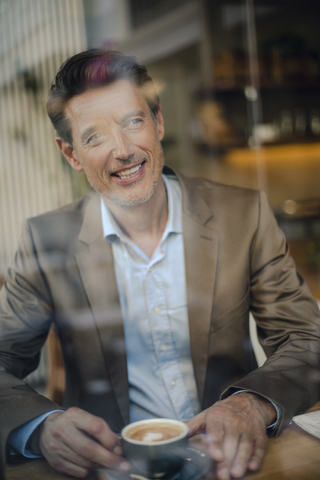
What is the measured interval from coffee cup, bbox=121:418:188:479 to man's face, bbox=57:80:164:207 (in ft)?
1.32

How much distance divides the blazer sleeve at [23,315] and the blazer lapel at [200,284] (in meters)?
0.27

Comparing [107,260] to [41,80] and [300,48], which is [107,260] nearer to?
[41,80]

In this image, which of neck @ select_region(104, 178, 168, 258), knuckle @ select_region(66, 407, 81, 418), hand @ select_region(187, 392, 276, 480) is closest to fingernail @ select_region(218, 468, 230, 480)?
hand @ select_region(187, 392, 276, 480)

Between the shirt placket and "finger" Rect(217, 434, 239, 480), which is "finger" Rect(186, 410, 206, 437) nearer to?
"finger" Rect(217, 434, 239, 480)

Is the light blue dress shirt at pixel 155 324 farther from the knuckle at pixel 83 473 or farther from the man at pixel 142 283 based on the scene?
the knuckle at pixel 83 473

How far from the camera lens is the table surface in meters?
0.57

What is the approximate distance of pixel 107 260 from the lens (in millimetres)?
872

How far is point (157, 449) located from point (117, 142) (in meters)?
0.45

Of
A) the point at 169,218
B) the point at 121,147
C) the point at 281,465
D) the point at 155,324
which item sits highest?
the point at 121,147

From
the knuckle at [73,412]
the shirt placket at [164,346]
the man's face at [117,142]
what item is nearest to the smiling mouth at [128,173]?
the man's face at [117,142]

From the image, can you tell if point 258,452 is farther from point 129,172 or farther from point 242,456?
point 129,172

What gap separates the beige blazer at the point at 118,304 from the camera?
815mm

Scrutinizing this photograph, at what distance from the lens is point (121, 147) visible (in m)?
0.73

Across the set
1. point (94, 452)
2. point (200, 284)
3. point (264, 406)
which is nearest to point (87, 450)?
point (94, 452)
